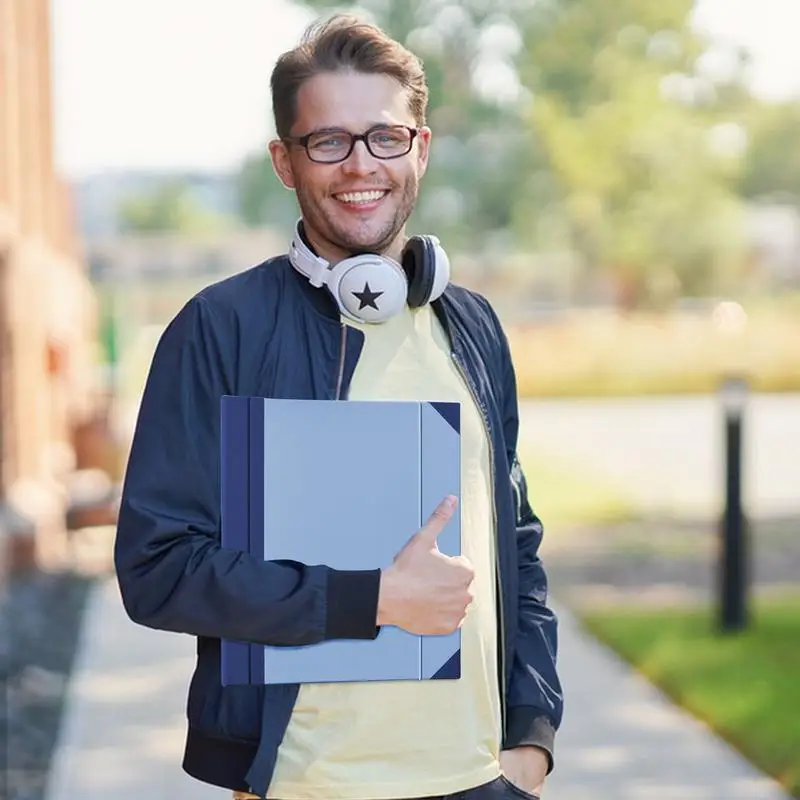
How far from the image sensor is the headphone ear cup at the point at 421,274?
2205 millimetres

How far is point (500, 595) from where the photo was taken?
7.45 feet

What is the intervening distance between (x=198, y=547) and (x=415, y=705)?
0.39 metres

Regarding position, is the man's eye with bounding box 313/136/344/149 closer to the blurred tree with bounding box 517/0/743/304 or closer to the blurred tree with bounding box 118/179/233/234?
the blurred tree with bounding box 517/0/743/304

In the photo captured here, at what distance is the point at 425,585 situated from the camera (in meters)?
2.01

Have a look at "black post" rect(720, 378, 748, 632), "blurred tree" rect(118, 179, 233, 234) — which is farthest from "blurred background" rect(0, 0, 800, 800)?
"blurred tree" rect(118, 179, 233, 234)

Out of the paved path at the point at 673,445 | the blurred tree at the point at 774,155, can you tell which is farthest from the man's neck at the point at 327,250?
the blurred tree at the point at 774,155

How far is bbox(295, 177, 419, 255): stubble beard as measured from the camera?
219 cm

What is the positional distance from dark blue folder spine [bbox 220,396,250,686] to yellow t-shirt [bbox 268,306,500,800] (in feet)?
0.38

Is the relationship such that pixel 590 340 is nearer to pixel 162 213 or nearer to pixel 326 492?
pixel 326 492

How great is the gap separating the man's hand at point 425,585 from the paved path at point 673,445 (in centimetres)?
804

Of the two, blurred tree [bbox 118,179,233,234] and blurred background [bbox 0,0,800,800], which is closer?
blurred background [bbox 0,0,800,800]

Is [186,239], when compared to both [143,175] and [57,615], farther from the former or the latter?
[57,615]

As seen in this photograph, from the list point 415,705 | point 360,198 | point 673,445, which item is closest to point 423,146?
point 360,198

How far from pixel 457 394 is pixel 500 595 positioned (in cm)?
32
